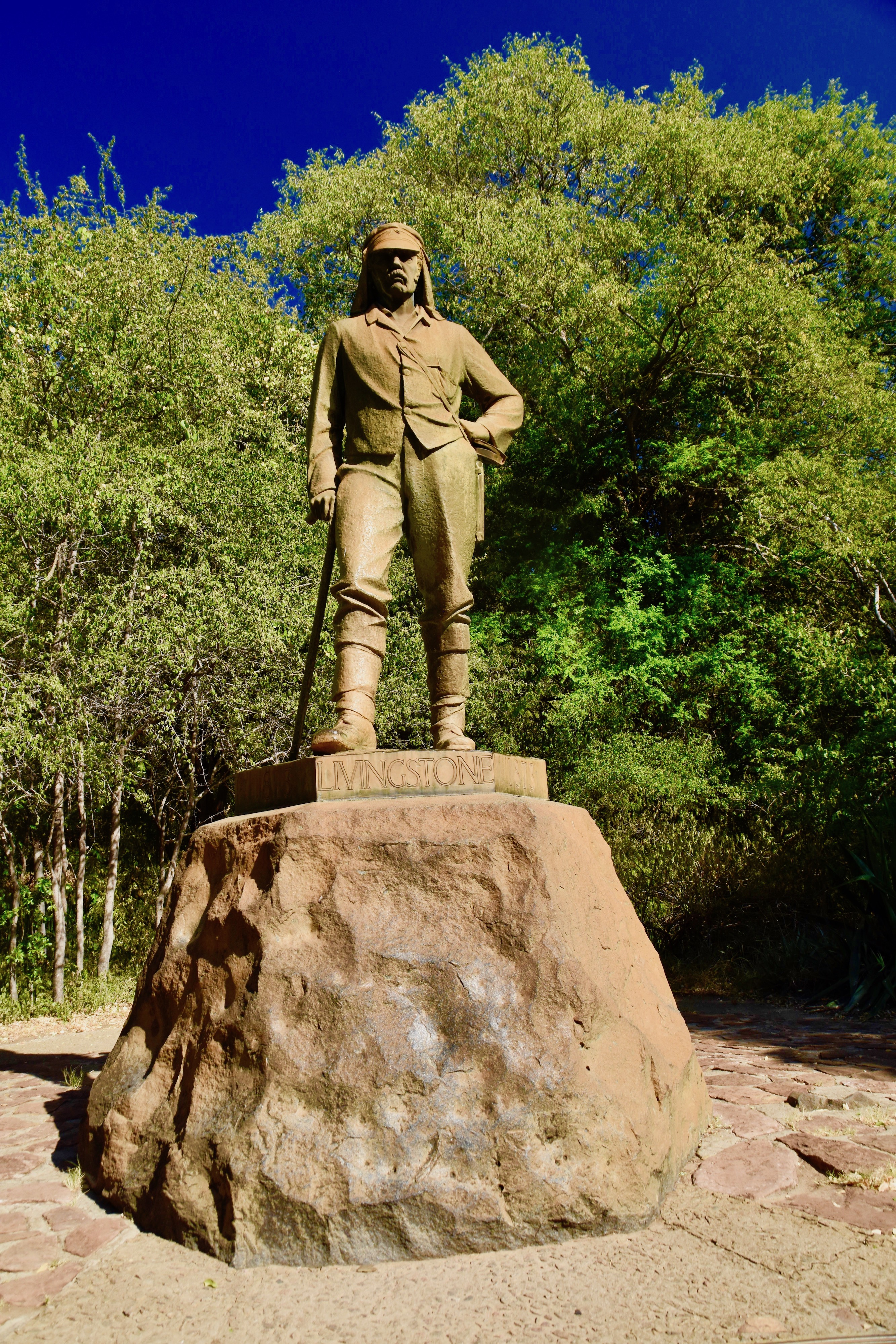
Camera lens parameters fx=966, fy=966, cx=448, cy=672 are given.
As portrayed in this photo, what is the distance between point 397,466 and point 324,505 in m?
0.36

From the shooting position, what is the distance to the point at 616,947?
3.39 m

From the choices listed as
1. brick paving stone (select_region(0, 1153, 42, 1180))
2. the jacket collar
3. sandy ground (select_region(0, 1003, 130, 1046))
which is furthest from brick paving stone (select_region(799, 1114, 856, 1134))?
sandy ground (select_region(0, 1003, 130, 1046))

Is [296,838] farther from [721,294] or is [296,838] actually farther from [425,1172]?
[721,294]

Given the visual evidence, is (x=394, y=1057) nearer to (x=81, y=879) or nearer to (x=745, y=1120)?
(x=745, y=1120)

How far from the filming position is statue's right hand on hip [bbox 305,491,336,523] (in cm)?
404

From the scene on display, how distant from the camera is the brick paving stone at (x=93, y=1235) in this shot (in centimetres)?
281

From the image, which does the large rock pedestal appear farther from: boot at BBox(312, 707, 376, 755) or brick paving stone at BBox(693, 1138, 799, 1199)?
boot at BBox(312, 707, 376, 755)

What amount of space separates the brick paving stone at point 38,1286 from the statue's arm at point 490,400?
3.34 metres

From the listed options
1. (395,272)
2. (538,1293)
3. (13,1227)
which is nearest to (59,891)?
(13,1227)

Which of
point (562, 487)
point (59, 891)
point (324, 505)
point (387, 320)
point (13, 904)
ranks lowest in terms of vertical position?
point (13, 904)

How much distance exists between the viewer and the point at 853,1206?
2.85 meters

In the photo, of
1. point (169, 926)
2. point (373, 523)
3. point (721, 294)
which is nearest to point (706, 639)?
point (721, 294)

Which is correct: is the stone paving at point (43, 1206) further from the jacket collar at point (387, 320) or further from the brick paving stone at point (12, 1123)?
the jacket collar at point (387, 320)

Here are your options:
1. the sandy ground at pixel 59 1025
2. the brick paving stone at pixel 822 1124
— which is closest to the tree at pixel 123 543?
the sandy ground at pixel 59 1025
